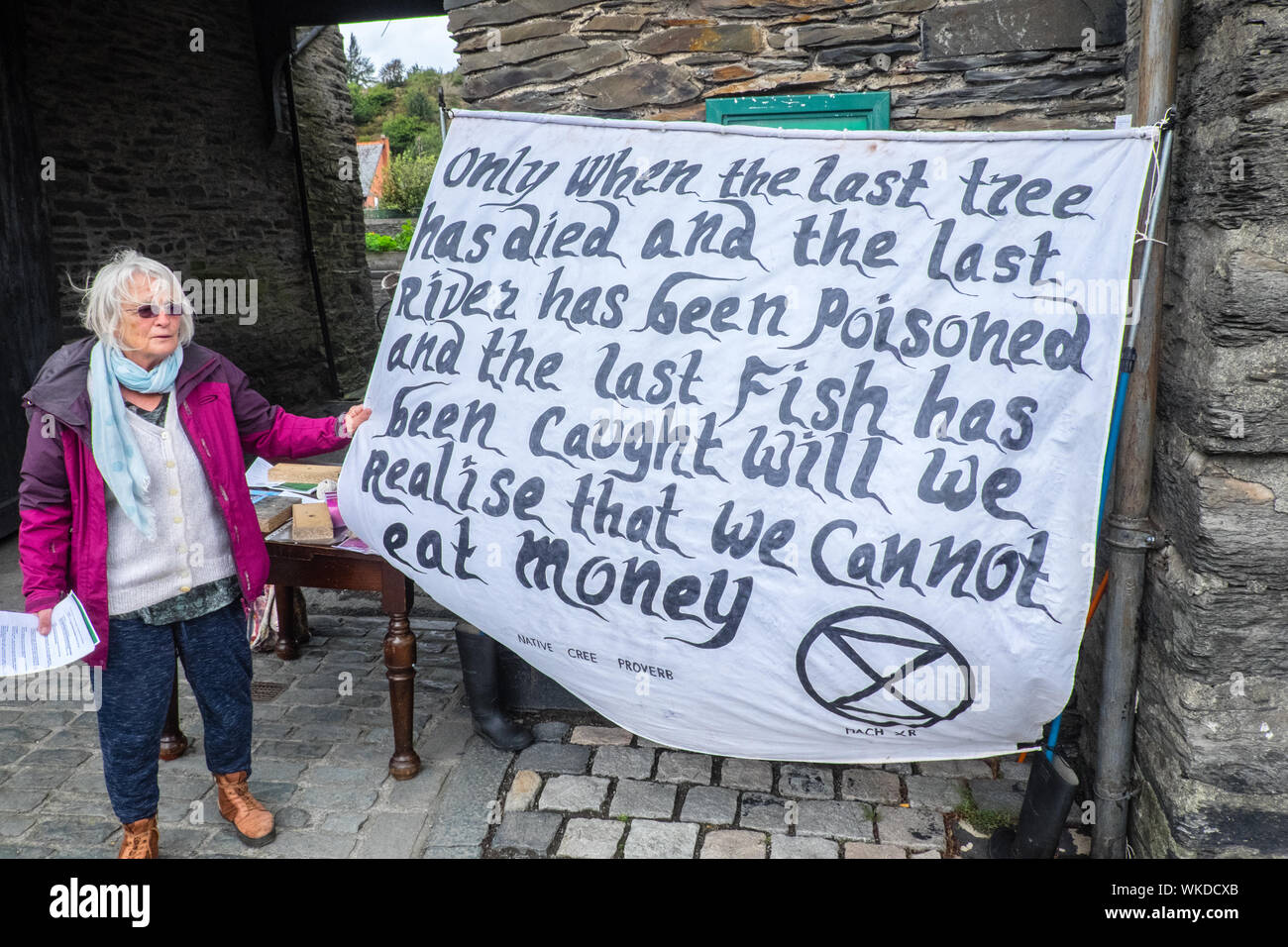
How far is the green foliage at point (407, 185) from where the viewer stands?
25.9 meters

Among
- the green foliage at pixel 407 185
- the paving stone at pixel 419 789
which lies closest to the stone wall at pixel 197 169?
the paving stone at pixel 419 789

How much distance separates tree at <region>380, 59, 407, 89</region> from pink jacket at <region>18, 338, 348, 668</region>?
47.5 meters

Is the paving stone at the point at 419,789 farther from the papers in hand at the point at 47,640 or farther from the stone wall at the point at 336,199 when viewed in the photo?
the stone wall at the point at 336,199

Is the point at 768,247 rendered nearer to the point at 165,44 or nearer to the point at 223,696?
the point at 223,696

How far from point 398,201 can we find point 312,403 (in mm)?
16290

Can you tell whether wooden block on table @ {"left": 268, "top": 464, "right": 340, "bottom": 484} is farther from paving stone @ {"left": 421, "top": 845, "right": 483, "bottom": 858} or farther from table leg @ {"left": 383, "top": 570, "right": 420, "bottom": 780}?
paving stone @ {"left": 421, "top": 845, "right": 483, "bottom": 858}

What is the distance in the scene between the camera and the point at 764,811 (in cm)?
343

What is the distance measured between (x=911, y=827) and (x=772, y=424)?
1.62 m

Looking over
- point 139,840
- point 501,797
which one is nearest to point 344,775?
point 501,797

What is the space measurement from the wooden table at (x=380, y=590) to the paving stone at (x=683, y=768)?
0.96m

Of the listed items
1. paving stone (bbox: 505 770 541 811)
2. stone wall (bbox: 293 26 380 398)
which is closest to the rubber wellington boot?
paving stone (bbox: 505 770 541 811)

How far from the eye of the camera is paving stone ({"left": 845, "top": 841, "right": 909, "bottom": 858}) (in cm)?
319

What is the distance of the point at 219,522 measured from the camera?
3127 mm

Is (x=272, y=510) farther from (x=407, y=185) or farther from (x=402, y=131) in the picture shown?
(x=402, y=131)
